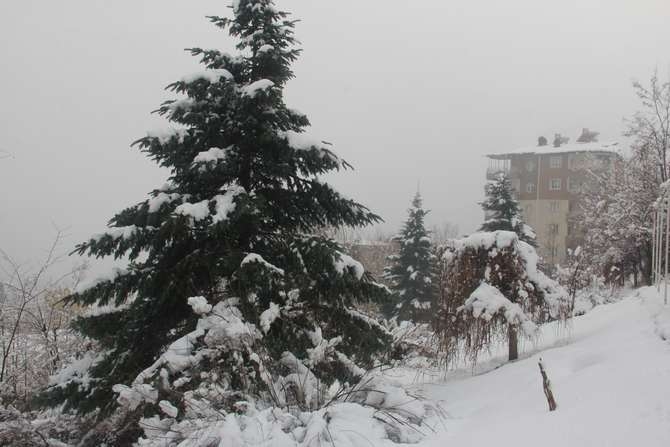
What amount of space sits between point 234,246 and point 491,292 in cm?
505

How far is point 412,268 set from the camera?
26.7m

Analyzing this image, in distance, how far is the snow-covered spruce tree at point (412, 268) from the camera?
87.1 ft

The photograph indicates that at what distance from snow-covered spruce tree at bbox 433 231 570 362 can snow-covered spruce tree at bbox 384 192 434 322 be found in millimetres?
16593

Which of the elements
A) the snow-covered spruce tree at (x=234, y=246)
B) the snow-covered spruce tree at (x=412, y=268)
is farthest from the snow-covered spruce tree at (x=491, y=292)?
the snow-covered spruce tree at (x=412, y=268)

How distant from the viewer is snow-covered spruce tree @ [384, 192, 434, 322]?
26.6m

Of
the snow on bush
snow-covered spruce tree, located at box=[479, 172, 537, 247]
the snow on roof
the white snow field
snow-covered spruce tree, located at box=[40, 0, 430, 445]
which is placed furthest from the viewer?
the snow on roof

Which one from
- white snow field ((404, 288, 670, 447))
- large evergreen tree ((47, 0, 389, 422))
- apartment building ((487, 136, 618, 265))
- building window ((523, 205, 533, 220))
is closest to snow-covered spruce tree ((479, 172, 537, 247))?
white snow field ((404, 288, 670, 447))

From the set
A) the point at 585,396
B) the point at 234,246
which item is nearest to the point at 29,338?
the point at 234,246

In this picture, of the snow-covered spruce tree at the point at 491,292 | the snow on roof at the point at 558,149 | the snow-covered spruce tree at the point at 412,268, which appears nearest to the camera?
the snow-covered spruce tree at the point at 491,292

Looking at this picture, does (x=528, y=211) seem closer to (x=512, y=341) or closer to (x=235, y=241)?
(x=512, y=341)

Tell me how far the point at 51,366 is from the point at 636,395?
11755 millimetres

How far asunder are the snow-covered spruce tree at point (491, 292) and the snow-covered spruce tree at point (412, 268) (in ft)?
54.4

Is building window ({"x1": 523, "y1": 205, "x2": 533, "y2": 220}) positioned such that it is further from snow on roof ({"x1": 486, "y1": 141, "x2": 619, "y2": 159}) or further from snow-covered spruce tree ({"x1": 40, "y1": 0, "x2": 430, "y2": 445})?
snow-covered spruce tree ({"x1": 40, "y1": 0, "x2": 430, "y2": 445})

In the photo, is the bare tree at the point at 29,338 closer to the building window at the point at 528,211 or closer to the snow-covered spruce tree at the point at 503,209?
the snow-covered spruce tree at the point at 503,209
